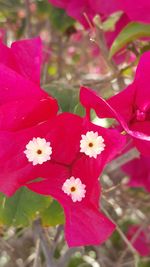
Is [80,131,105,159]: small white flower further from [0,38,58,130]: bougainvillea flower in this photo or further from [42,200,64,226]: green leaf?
[42,200,64,226]: green leaf

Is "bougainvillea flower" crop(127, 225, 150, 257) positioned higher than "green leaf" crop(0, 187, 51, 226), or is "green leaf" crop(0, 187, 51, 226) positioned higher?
"green leaf" crop(0, 187, 51, 226)

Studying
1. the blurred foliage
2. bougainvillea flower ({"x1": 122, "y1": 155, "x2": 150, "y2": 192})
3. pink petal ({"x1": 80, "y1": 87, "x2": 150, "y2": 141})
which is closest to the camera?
pink petal ({"x1": 80, "y1": 87, "x2": 150, "y2": 141})

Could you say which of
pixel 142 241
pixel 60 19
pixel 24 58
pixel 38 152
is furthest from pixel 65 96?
pixel 142 241

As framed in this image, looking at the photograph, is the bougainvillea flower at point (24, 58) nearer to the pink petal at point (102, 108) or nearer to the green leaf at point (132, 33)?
the pink petal at point (102, 108)

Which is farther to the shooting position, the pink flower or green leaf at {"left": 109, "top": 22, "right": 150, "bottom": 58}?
green leaf at {"left": 109, "top": 22, "right": 150, "bottom": 58}

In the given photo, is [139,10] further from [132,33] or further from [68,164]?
[68,164]

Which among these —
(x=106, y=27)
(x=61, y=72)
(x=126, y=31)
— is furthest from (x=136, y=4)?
(x=61, y=72)

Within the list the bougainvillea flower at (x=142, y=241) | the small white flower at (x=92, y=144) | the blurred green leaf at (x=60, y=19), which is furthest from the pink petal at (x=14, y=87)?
the bougainvillea flower at (x=142, y=241)

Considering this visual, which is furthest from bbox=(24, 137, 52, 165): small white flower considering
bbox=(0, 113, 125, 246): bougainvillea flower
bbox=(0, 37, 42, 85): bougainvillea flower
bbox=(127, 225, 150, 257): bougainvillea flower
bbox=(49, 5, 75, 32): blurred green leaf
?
bbox=(127, 225, 150, 257): bougainvillea flower
